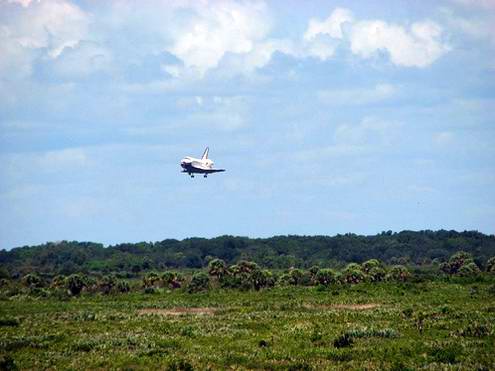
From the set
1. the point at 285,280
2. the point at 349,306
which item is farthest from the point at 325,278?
the point at 349,306

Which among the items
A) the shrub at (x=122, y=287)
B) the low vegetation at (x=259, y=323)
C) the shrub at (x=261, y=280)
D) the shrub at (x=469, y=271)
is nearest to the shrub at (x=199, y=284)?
the low vegetation at (x=259, y=323)

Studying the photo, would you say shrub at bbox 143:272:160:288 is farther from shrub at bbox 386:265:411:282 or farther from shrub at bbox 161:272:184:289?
shrub at bbox 386:265:411:282

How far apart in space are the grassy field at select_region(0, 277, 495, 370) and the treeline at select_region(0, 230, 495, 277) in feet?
241

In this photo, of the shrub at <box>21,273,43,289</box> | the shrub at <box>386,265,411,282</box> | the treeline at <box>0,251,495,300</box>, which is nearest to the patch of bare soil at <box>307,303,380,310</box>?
the treeline at <box>0,251,495,300</box>

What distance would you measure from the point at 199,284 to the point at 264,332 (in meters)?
32.0

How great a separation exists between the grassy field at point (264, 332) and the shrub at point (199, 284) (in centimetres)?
899

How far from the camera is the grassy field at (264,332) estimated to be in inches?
1128

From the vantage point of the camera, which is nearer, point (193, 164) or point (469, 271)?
point (469, 271)

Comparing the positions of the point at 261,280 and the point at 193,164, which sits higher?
the point at 193,164

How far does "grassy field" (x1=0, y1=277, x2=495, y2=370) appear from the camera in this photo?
2864 centimetres

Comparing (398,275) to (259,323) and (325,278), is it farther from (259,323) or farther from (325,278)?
(259,323)

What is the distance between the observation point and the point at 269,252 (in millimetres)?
155250

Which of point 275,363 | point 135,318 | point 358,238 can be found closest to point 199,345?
point 275,363

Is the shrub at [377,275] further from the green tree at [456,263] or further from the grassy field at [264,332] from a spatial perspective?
the green tree at [456,263]
